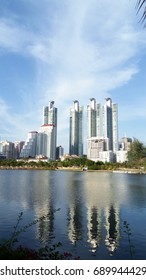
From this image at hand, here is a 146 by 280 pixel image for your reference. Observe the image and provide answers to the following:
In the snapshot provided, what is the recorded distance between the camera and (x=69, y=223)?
1595 centimetres

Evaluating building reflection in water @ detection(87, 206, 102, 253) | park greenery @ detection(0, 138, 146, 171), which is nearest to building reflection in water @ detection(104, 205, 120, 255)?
building reflection in water @ detection(87, 206, 102, 253)

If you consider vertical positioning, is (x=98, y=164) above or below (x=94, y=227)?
above

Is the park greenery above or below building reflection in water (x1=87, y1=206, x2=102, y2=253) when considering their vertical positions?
above

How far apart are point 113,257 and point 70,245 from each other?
83.2 inches

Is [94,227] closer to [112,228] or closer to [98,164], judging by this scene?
[112,228]

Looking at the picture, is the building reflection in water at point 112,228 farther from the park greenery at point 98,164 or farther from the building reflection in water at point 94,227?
the park greenery at point 98,164

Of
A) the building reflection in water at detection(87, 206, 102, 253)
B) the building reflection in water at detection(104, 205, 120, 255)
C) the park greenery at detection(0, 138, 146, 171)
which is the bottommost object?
the building reflection in water at detection(104, 205, 120, 255)

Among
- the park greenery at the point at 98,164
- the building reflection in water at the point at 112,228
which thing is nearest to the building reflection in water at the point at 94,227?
the building reflection in water at the point at 112,228

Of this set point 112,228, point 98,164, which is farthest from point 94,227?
point 98,164

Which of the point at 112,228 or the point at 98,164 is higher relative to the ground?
the point at 98,164

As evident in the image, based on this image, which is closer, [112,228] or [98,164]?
[112,228]

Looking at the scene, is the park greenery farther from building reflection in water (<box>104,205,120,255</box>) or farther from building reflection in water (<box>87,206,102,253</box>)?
building reflection in water (<box>87,206,102,253</box>)

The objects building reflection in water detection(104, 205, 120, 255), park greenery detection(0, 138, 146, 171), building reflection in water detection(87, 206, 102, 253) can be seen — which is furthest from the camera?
park greenery detection(0, 138, 146, 171)
